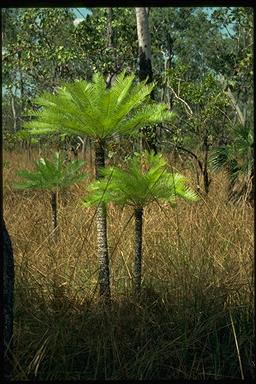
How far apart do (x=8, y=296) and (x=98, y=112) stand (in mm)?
956

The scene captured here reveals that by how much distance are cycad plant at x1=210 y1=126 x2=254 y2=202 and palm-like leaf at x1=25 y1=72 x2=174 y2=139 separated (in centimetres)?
397

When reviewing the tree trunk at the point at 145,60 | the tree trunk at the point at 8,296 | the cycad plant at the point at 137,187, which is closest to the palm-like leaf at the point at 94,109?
the cycad plant at the point at 137,187

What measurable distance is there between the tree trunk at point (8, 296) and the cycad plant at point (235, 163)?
14.5 feet

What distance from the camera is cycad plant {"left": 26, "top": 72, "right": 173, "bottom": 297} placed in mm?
2648

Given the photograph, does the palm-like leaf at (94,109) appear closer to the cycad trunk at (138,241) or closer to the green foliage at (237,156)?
the cycad trunk at (138,241)

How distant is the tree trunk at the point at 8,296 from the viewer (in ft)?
7.59

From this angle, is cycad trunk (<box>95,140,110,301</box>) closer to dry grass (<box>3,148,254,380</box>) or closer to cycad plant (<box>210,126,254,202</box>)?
dry grass (<box>3,148,254,380</box>)

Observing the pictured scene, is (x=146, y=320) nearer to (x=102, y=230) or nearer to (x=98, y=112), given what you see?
(x=102, y=230)

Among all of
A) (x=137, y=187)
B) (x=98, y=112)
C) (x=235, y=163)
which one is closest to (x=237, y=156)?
(x=235, y=163)

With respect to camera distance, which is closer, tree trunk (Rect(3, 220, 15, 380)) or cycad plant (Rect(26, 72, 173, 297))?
tree trunk (Rect(3, 220, 15, 380))

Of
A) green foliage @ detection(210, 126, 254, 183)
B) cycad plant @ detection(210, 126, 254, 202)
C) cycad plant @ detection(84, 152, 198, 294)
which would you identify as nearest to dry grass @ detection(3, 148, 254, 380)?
cycad plant @ detection(84, 152, 198, 294)

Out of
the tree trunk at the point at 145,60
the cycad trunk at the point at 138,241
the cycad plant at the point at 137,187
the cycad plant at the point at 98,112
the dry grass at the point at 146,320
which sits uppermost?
the tree trunk at the point at 145,60

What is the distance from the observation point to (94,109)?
8.62 feet

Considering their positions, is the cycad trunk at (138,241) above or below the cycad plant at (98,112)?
below
